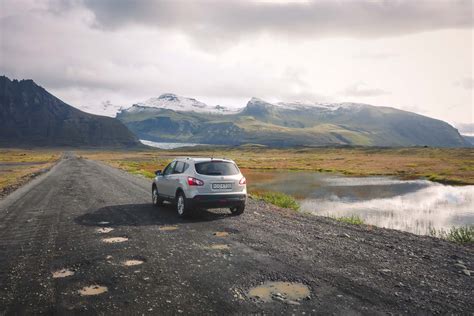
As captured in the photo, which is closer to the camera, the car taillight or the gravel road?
the gravel road

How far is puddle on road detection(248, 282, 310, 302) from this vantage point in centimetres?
670

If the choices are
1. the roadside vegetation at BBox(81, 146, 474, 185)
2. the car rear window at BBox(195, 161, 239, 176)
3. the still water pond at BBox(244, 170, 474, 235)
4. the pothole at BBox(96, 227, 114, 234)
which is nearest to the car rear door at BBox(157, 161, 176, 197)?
the car rear window at BBox(195, 161, 239, 176)

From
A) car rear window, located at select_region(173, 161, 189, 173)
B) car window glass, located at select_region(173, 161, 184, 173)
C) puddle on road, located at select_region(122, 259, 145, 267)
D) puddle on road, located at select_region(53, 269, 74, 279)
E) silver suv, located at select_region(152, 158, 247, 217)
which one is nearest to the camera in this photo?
puddle on road, located at select_region(53, 269, 74, 279)

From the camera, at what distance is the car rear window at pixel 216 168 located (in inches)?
579

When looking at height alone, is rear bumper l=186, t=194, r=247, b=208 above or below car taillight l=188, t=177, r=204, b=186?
below

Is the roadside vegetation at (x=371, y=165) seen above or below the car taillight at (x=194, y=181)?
below

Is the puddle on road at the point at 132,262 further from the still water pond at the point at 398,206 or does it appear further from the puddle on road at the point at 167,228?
the still water pond at the point at 398,206

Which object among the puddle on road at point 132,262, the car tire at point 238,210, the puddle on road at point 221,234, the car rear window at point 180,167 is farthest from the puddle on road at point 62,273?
the car tire at point 238,210

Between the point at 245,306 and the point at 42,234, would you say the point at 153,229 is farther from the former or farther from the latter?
the point at 245,306

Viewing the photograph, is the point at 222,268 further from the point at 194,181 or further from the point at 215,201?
the point at 194,181

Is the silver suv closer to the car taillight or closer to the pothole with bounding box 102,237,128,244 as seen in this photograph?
the car taillight

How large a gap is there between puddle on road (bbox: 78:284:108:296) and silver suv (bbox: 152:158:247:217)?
283 inches

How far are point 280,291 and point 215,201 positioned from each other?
754 centimetres

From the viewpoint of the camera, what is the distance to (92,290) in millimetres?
6941
